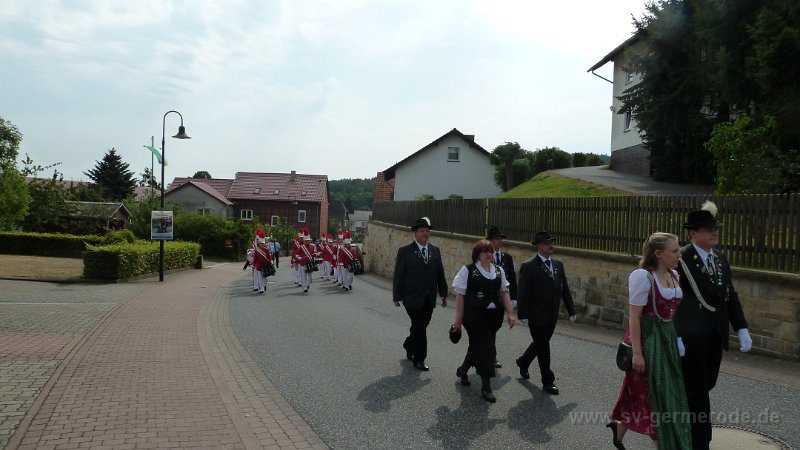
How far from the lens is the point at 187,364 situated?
26.3ft

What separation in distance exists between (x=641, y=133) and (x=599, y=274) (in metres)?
15.9

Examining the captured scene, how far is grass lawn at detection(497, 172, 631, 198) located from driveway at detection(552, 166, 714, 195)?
0.56 meters

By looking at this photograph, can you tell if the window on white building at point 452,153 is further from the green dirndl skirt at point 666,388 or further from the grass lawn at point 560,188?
the green dirndl skirt at point 666,388

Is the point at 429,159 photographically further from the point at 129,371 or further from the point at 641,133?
the point at 129,371

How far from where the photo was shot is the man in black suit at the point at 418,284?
7.86 metres

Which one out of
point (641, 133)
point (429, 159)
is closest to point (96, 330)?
point (641, 133)

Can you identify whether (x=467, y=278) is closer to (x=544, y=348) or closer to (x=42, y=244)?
(x=544, y=348)

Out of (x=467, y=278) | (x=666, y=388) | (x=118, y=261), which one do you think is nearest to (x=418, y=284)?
(x=467, y=278)

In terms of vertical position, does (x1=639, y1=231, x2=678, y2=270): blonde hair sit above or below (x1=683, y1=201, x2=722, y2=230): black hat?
below

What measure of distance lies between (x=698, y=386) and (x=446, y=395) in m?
2.68

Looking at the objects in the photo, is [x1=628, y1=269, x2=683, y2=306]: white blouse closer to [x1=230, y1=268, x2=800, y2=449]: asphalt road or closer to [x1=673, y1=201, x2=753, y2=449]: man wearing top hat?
[x1=673, y1=201, x2=753, y2=449]: man wearing top hat

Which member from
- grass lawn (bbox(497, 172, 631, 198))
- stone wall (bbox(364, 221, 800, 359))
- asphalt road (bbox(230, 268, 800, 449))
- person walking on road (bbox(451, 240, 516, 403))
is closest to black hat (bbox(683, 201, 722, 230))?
asphalt road (bbox(230, 268, 800, 449))

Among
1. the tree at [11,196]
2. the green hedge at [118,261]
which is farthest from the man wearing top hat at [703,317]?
the tree at [11,196]

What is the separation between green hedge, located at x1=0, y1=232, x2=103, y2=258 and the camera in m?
33.4
